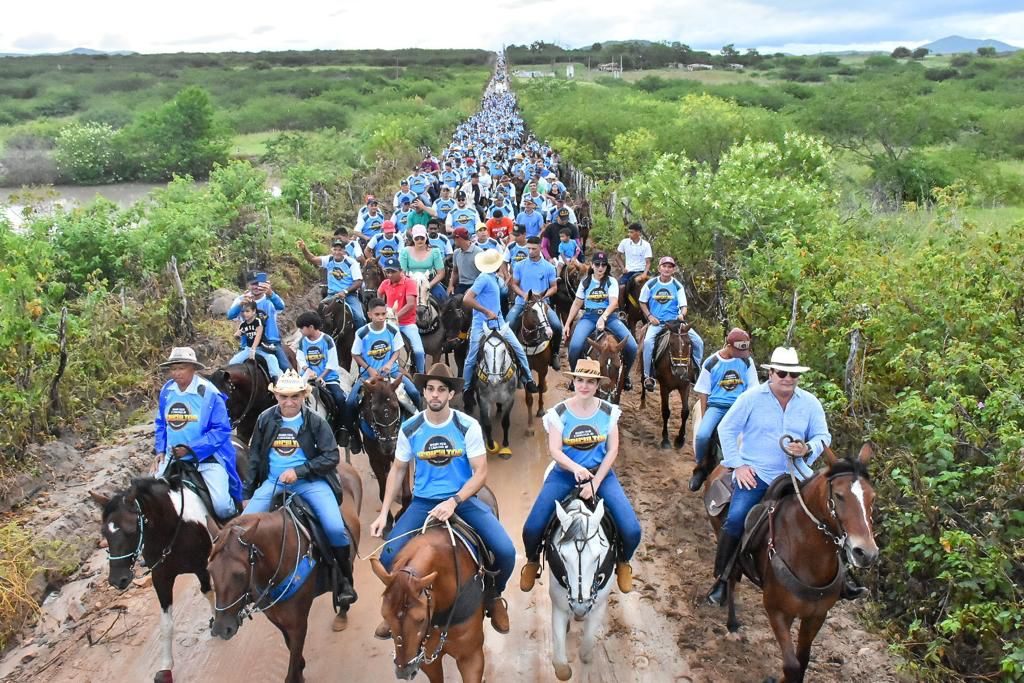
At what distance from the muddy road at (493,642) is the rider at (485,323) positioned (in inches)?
113

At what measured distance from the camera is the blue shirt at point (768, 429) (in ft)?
18.6

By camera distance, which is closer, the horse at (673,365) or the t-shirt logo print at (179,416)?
the t-shirt logo print at (179,416)

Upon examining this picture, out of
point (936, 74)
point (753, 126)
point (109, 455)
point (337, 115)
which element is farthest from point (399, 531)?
point (936, 74)

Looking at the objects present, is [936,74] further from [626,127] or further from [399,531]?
[399,531]

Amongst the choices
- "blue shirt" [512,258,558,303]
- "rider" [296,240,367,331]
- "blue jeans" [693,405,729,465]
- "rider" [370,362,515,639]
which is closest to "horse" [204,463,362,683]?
"rider" [370,362,515,639]

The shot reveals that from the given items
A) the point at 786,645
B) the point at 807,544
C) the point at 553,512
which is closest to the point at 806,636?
the point at 786,645

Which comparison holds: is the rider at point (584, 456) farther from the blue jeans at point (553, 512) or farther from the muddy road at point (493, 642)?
the muddy road at point (493, 642)

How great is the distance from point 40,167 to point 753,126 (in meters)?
36.7

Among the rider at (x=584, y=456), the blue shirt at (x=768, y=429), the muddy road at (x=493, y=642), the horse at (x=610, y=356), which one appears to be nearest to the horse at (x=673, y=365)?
the horse at (x=610, y=356)

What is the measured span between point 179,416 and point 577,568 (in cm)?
368

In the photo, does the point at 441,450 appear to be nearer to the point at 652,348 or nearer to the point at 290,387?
the point at 290,387

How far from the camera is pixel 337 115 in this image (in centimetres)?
6944

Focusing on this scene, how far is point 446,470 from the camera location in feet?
18.1

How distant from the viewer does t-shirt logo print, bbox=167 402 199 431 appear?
6320 millimetres
